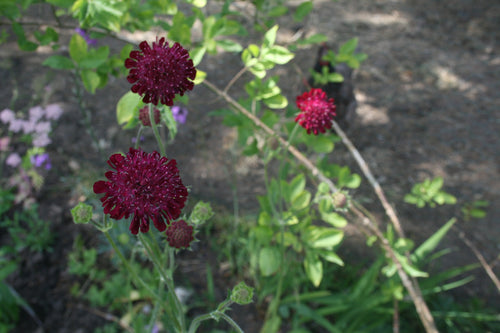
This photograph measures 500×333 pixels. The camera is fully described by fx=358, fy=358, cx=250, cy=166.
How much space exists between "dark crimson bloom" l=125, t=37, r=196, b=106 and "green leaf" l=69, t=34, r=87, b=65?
41cm

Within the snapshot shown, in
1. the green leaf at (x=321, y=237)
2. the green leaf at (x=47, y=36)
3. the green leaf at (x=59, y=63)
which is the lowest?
the green leaf at (x=321, y=237)

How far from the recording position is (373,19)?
4293 millimetres

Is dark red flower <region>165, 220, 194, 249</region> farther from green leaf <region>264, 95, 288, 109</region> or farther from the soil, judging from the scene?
the soil

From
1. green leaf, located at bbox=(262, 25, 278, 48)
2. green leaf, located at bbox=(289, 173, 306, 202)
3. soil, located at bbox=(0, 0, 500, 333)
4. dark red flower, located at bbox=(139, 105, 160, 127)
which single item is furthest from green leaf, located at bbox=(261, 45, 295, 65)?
soil, located at bbox=(0, 0, 500, 333)

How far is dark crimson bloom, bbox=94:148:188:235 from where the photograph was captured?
0.74m

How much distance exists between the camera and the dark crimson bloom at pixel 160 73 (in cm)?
76

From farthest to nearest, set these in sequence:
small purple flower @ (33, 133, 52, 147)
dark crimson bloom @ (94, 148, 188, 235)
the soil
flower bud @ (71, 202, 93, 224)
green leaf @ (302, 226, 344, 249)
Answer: the soil < small purple flower @ (33, 133, 52, 147) < green leaf @ (302, 226, 344, 249) < flower bud @ (71, 202, 93, 224) < dark crimson bloom @ (94, 148, 188, 235)

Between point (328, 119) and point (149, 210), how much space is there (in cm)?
62

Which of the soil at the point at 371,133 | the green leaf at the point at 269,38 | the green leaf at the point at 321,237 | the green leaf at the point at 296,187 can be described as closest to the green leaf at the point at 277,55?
the green leaf at the point at 269,38

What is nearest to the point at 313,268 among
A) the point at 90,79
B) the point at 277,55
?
the point at 277,55

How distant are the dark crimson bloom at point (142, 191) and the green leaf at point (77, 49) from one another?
533 mm

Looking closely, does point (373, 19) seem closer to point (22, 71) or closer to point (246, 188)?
point (246, 188)

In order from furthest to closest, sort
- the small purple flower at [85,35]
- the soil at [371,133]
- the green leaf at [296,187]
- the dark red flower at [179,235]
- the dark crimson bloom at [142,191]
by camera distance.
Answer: the soil at [371,133] → the small purple flower at [85,35] → the green leaf at [296,187] → the dark red flower at [179,235] → the dark crimson bloom at [142,191]

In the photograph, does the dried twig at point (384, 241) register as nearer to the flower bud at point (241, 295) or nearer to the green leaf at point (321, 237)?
the green leaf at point (321, 237)
